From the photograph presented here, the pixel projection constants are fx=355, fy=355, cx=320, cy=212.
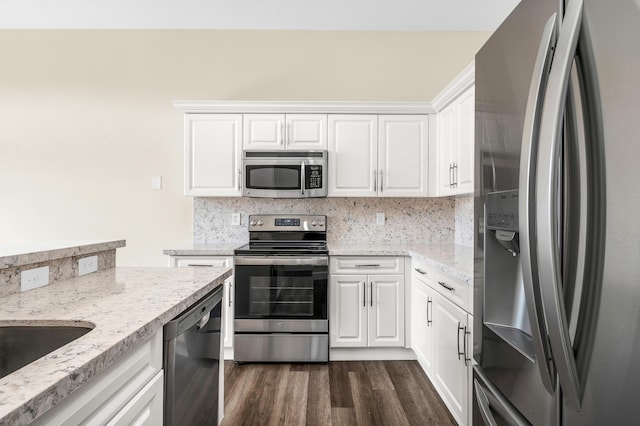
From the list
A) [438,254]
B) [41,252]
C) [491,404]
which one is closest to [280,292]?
[438,254]

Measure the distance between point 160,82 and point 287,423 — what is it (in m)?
3.16

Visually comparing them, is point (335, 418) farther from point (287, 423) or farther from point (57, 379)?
point (57, 379)

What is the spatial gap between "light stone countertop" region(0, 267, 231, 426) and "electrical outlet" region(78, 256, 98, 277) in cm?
3

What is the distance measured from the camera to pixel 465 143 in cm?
243

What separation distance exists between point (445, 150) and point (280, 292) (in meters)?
1.73

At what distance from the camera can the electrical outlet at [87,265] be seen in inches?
59.9

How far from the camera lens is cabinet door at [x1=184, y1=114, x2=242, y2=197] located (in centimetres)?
305

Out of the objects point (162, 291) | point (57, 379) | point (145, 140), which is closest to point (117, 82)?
point (145, 140)

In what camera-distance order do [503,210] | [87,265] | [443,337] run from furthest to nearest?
[443,337] < [87,265] < [503,210]

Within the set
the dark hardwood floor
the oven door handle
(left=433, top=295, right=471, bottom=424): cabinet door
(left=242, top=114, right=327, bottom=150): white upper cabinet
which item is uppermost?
(left=242, top=114, right=327, bottom=150): white upper cabinet

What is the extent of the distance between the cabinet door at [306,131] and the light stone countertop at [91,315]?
66.7 inches

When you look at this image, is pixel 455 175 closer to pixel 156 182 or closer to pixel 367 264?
pixel 367 264

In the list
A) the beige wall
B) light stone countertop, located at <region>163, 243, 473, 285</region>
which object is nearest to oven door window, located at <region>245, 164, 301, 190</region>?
light stone countertop, located at <region>163, 243, 473, 285</region>

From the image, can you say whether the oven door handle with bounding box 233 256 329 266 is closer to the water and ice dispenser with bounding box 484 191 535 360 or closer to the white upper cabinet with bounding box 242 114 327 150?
the white upper cabinet with bounding box 242 114 327 150
